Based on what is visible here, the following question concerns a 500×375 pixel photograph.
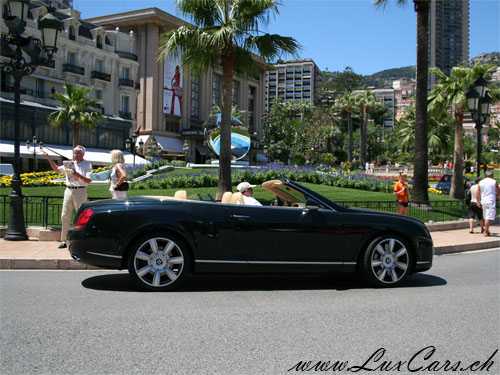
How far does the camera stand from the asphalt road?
3.67m

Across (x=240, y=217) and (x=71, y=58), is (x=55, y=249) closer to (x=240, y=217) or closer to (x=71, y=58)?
(x=240, y=217)

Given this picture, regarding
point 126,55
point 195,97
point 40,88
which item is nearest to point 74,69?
point 40,88

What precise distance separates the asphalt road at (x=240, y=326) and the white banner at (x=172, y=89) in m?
61.7

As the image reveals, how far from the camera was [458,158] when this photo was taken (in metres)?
26.0

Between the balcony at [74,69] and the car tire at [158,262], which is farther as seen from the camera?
the balcony at [74,69]

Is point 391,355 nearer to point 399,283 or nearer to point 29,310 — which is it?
point 399,283

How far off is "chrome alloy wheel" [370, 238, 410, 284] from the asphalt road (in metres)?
0.22

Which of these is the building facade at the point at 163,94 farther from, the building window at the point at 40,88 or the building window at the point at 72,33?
the building window at the point at 40,88

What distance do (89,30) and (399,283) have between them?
54.0 meters

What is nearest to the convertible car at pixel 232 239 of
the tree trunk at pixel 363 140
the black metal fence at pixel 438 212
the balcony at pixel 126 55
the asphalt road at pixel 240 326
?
the asphalt road at pixel 240 326

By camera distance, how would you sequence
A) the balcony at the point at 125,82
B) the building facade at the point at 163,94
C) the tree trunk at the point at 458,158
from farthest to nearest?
the building facade at the point at 163,94 < the balcony at the point at 125,82 < the tree trunk at the point at 458,158

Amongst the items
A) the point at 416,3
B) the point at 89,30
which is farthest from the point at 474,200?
the point at 89,30

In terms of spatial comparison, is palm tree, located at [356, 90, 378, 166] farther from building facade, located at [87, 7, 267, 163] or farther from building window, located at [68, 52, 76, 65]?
building window, located at [68, 52, 76, 65]

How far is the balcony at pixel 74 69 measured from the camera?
161 ft
